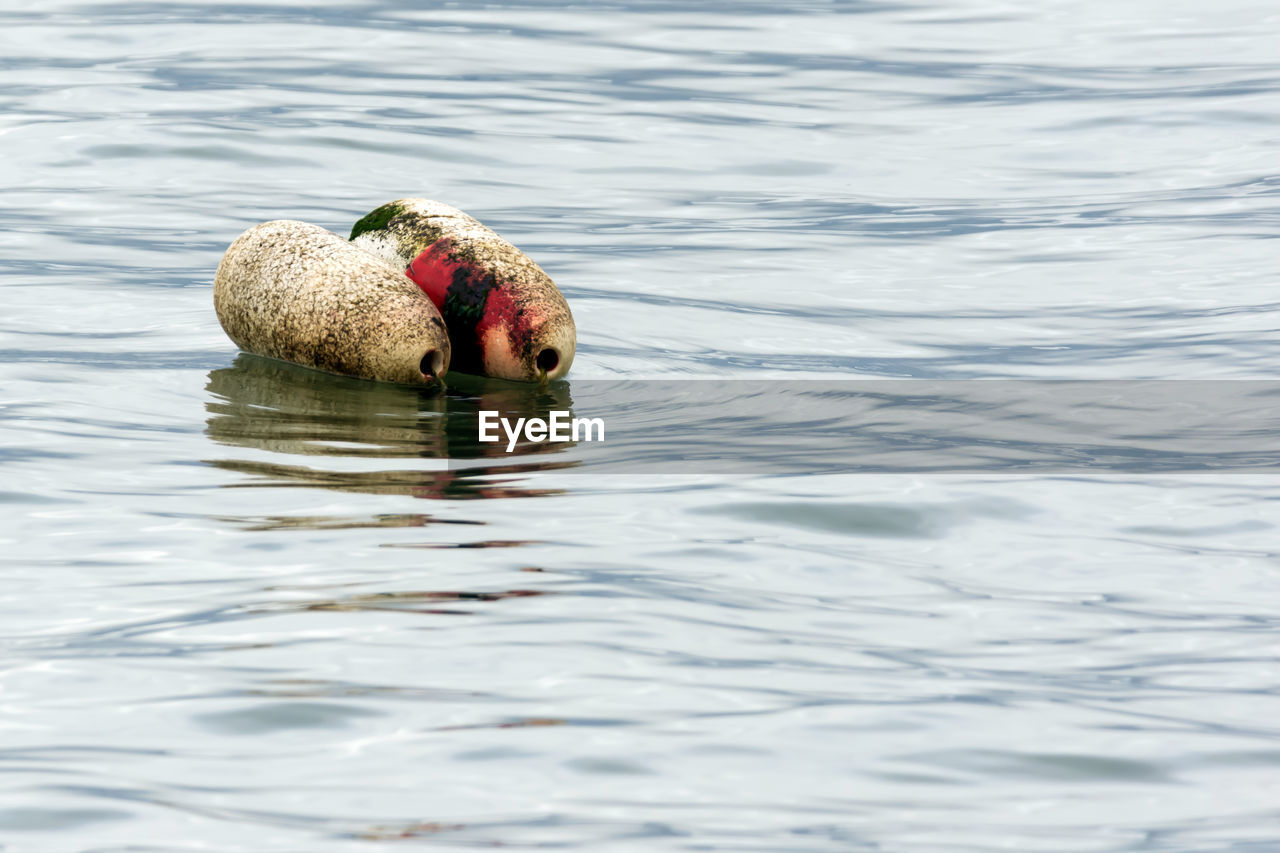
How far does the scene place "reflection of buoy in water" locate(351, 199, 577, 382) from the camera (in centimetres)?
727

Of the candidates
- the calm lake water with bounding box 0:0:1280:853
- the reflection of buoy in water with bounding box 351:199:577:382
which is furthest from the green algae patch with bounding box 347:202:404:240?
the calm lake water with bounding box 0:0:1280:853

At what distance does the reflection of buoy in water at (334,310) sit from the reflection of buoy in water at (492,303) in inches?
7.2

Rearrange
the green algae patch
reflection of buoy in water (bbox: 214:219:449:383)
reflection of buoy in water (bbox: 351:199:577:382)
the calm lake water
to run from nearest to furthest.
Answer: the calm lake water < reflection of buoy in water (bbox: 214:219:449:383) < reflection of buoy in water (bbox: 351:199:577:382) < the green algae patch

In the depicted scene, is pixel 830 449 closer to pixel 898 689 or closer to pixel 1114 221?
pixel 898 689

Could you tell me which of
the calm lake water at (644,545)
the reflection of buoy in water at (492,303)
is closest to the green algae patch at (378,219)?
the reflection of buoy in water at (492,303)

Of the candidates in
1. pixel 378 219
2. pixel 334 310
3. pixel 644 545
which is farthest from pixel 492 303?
pixel 644 545

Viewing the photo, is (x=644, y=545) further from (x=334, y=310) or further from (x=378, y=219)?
(x=378, y=219)

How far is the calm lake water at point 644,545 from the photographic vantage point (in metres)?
3.54

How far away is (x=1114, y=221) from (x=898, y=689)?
6.88 metres

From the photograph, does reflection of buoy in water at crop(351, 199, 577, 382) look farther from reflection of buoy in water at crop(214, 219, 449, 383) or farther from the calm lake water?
the calm lake water

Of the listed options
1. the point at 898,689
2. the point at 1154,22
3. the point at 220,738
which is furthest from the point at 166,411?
the point at 1154,22

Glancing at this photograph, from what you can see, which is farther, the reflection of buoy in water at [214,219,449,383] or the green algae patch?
the green algae patch

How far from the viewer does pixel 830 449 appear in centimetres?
628

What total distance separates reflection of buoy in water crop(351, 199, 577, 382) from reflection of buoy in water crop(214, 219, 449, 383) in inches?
7.2
